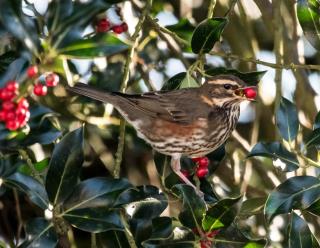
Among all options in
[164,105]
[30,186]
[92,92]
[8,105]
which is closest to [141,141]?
[164,105]

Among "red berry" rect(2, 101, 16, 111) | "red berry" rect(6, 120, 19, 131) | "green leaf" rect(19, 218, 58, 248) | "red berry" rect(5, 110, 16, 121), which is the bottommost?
"green leaf" rect(19, 218, 58, 248)

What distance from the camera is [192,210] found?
11.4 ft

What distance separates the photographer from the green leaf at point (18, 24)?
116 inches

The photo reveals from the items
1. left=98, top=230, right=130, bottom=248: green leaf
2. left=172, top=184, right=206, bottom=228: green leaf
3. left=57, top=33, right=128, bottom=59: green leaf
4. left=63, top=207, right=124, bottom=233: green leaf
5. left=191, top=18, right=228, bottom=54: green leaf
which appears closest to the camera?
left=57, top=33, right=128, bottom=59: green leaf

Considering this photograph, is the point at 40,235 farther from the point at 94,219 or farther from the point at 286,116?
the point at 286,116

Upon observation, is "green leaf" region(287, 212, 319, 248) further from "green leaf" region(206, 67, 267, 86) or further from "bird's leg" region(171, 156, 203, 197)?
"green leaf" region(206, 67, 267, 86)

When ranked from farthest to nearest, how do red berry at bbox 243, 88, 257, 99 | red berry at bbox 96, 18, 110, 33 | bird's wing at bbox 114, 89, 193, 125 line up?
bird's wing at bbox 114, 89, 193, 125 → red berry at bbox 243, 88, 257, 99 → red berry at bbox 96, 18, 110, 33

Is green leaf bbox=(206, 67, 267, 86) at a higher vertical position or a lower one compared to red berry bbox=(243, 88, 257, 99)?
higher

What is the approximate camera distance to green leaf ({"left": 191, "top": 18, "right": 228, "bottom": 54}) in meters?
4.04

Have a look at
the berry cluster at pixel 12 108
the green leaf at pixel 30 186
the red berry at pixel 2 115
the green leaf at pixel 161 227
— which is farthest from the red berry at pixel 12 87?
the green leaf at pixel 161 227

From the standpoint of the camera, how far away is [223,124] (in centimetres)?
501

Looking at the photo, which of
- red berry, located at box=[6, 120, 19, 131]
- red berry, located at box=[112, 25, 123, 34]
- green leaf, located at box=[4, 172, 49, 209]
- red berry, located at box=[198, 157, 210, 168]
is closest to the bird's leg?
red berry, located at box=[198, 157, 210, 168]

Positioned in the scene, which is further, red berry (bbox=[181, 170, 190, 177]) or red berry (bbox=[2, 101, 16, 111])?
red berry (bbox=[181, 170, 190, 177])

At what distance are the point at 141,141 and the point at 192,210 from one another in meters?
1.90
